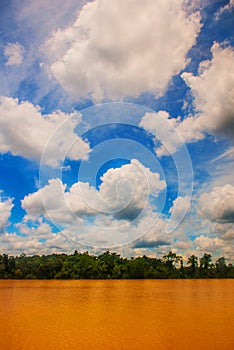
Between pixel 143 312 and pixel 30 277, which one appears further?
pixel 30 277

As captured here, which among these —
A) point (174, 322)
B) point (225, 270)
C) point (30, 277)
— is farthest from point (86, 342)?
point (225, 270)

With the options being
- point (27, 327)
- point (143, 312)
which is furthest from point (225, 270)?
point (27, 327)

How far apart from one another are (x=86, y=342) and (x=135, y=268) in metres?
64.1

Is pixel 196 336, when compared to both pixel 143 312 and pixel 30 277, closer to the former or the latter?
pixel 143 312

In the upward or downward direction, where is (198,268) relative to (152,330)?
upward

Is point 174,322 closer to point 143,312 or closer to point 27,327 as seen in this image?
point 143,312

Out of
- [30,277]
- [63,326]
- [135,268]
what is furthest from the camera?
[135,268]

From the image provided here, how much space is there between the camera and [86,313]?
59.0 feet

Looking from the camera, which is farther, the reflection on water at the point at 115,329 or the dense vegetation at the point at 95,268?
the dense vegetation at the point at 95,268

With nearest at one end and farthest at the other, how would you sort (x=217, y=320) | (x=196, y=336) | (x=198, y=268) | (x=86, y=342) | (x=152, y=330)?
(x=86, y=342)
(x=196, y=336)
(x=152, y=330)
(x=217, y=320)
(x=198, y=268)

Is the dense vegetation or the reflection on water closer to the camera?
the reflection on water

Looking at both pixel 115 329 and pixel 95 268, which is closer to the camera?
pixel 115 329

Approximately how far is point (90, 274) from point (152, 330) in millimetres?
61150

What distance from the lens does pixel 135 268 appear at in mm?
73500
